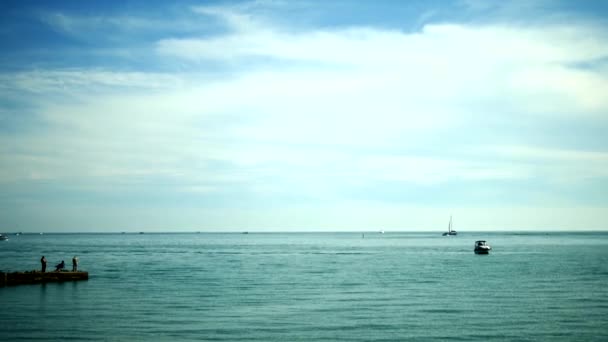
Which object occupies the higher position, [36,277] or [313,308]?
[313,308]

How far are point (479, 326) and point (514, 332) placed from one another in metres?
2.49

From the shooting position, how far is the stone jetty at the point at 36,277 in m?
63.7

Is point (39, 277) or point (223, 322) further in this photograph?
point (39, 277)

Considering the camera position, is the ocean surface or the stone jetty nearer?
the ocean surface

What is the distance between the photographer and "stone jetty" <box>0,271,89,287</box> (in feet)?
209

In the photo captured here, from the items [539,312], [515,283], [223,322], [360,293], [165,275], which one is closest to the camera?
[223,322]

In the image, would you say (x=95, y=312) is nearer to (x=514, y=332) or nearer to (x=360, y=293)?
(x=360, y=293)

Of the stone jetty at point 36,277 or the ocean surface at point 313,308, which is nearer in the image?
the ocean surface at point 313,308

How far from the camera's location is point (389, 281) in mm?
67625

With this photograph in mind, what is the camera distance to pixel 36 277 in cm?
6600

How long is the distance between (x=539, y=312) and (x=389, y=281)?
2558cm

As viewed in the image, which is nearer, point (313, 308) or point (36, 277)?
point (313, 308)

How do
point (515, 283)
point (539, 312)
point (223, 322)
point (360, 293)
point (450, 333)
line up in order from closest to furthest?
point (450, 333) → point (223, 322) → point (539, 312) → point (360, 293) → point (515, 283)

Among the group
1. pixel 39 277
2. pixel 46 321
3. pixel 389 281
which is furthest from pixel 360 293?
pixel 39 277
